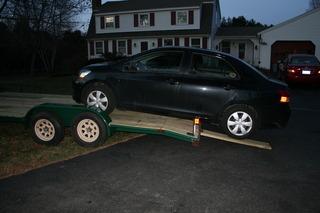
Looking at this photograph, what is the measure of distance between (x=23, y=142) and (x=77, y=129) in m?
1.37

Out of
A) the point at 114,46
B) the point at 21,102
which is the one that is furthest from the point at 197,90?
the point at 114,46

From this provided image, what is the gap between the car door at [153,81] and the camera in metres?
5.89

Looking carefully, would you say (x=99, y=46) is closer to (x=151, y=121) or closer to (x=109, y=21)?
(x=109, y=21)

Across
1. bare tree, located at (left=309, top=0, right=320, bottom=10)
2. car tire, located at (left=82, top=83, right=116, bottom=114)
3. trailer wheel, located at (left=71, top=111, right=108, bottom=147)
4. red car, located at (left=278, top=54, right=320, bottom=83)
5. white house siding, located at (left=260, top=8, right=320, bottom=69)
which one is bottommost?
trailer wheel, located at (left=71, top=111, right=108, bottom=147)

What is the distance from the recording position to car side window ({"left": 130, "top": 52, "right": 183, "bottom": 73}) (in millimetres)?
6000

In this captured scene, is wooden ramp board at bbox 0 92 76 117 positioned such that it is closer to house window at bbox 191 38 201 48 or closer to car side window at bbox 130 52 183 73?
car side window at bbox 130 52 183 73

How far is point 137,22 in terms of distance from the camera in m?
30.2

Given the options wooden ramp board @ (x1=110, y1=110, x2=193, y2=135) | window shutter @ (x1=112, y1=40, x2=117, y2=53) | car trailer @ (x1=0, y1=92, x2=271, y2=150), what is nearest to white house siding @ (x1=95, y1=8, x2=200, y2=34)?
window shutter @ (x1=112, y1=40, x2=117, y2=53)

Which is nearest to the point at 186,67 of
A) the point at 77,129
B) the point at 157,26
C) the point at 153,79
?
the point at 153,79

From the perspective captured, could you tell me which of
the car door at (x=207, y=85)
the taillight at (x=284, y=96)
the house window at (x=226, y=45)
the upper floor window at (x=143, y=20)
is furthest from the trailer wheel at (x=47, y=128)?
the house window at (x=226, y=45)

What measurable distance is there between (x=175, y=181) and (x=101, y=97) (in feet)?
9.00

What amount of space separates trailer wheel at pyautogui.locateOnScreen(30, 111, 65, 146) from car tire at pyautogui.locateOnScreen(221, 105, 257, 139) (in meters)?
3.20

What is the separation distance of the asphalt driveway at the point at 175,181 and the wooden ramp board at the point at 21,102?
1985 millimetres

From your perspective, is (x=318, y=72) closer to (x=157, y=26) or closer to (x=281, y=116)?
(x=281, y=116)
